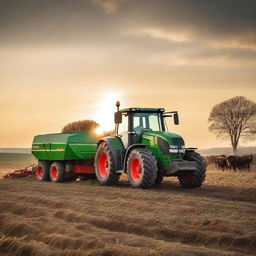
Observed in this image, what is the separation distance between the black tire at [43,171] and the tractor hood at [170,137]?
282 inches

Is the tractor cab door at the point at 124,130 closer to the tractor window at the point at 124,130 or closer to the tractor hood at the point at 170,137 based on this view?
the tractor window at the point at 124,130

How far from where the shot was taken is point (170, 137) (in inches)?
611

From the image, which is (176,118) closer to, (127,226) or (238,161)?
(127,226)

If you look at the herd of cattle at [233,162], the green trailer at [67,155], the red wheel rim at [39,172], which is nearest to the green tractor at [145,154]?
the green trailer at [67,155]

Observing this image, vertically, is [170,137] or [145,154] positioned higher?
[170,137]

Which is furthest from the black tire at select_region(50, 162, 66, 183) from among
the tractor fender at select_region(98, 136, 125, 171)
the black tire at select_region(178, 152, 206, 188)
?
the black tire at select_region(178, 152, 206, 188)

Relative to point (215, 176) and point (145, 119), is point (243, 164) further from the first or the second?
point (145, 119)

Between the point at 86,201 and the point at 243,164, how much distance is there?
16096 millimetres

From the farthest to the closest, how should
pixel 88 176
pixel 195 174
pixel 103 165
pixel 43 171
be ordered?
pixel 43 171 < pixel 88 176 < pixel 103 165 < pixel 195 174

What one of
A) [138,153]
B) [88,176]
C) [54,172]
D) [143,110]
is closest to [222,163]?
[88,176]

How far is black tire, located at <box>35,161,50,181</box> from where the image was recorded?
846 inches

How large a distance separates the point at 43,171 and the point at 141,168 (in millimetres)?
7751

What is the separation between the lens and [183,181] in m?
16.5

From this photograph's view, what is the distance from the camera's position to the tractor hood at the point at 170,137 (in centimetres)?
1547
